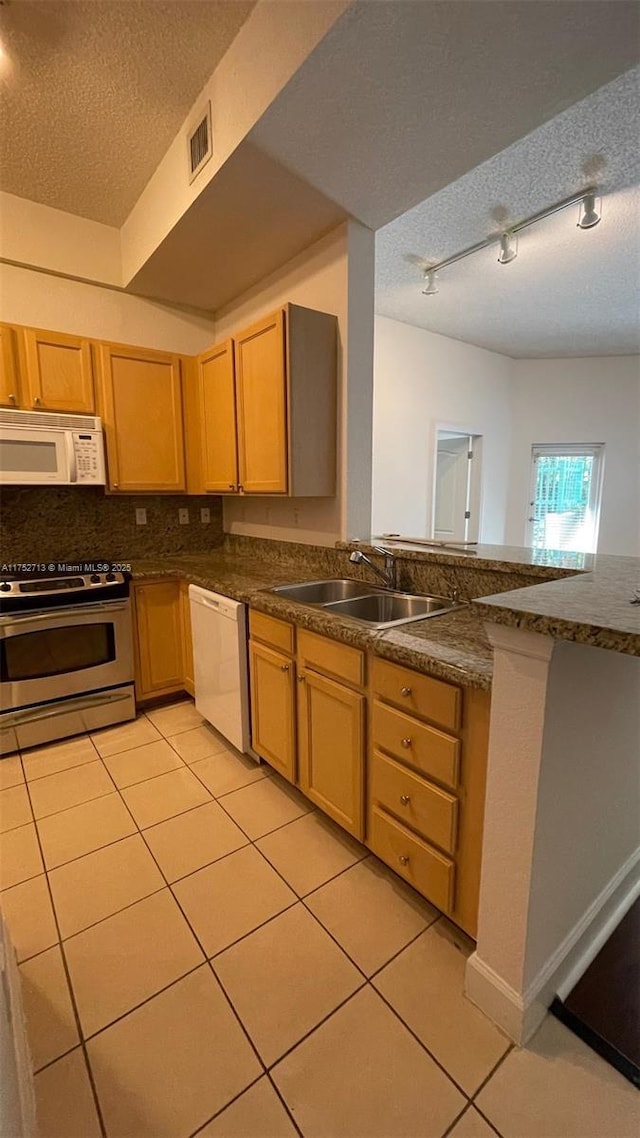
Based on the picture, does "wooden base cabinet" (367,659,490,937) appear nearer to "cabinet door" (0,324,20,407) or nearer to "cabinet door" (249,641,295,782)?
"cabinet door" (249,641,295,782)

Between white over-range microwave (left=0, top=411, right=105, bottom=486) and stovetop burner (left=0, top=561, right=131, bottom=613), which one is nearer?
stovetop burner (left=0, top=561, right=131, bottom=613)

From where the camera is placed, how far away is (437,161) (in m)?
1.80

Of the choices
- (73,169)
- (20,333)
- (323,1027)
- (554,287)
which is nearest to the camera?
(323,1027)

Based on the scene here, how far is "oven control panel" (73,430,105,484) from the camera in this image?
2572 mm

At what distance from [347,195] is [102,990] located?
3.00 m

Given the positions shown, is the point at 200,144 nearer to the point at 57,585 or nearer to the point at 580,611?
the point at 57,585

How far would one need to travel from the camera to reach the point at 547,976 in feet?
Answer: 3.85

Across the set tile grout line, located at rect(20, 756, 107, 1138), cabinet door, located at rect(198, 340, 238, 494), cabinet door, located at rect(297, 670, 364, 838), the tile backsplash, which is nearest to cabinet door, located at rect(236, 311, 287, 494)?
cabinet door, located at rect(198, 340, 238, 494)

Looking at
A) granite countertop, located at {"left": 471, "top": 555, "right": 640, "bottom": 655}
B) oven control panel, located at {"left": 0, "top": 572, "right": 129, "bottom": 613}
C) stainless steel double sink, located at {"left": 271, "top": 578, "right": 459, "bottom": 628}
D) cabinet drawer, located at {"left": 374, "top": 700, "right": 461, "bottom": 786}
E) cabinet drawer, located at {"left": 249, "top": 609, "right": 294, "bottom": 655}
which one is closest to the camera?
granite countertop, located at {"left": 471, "top": 555, "right": 640, "bottom": 655}

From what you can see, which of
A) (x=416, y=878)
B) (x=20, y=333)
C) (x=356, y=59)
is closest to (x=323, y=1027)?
(x=416, y=878)

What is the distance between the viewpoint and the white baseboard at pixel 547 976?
1.13 meters

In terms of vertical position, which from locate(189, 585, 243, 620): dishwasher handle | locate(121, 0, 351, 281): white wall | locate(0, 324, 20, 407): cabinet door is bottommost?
locate(189, 585, 243, 620): dishwasher handle

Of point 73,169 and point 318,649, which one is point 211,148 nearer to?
point 73,169

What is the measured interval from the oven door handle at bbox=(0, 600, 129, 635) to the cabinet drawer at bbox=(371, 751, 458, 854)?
173 centimetres
